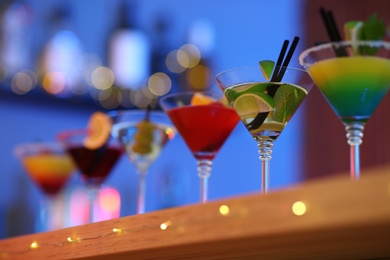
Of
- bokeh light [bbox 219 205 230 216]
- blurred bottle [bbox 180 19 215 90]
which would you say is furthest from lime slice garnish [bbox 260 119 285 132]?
blurred bottle [bbox 180 19 215 90]

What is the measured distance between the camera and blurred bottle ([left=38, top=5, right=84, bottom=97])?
8.66 ft

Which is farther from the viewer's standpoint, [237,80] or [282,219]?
[237,80]

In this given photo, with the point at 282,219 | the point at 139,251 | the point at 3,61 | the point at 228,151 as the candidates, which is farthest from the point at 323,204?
the point at 228,151

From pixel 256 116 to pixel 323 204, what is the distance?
0.59 metres

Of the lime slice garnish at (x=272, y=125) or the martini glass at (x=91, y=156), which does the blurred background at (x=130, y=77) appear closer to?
the martini glass at (x=91, y=156)

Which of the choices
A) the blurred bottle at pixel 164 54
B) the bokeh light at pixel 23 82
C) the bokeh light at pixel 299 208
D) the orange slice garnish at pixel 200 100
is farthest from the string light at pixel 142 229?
the blurred bottle at pixel 164 54

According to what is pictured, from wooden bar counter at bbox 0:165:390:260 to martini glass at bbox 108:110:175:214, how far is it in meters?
0.79

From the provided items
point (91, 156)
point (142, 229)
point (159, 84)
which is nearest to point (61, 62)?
point (159, 84)

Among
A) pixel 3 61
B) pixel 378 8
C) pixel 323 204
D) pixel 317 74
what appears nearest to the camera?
pixel 323 204

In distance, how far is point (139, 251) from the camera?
0.89 meters

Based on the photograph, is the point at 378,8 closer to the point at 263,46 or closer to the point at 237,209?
the point at 263,46

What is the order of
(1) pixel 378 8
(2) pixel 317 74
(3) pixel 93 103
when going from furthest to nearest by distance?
(1) pixel 378 8 → (3) pixel 93 103 → (2) pixel 317 74

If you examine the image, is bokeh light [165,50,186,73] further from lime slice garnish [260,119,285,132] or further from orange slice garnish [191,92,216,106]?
lime slice garnish [260,119,285,132]

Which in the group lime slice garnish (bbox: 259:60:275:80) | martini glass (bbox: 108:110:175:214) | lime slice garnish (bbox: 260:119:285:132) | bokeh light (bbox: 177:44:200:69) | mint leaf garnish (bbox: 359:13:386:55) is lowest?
lime slice garnish (bbox: 260:119:285:132)
